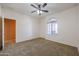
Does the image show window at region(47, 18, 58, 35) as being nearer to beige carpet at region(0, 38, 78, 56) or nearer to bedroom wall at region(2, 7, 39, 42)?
bedroom wall at region(2, 7, 39, 42)

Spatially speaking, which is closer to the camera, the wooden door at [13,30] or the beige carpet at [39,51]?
the beige carpet at [39,51]

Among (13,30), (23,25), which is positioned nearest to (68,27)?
(23,25)

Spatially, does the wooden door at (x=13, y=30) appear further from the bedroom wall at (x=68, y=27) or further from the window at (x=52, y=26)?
the bedroom wall at (x=68, y=27)

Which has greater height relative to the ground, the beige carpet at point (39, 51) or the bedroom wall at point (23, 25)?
the bedroom wall at point (23, 25)

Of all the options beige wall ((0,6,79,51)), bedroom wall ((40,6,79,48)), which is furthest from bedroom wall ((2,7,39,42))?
bedroom wall ((40,6,79,48))

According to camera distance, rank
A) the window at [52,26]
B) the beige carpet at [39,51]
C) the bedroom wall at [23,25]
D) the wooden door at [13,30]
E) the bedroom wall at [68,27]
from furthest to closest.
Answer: the window at [52,26] < the wooden door at [13,30] < the bedroom wall at [23,25] < the bedroom wall at [68,27] < the beige carpet at [39,51]

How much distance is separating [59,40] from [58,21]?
134cm

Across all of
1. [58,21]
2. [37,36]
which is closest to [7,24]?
[37,36]

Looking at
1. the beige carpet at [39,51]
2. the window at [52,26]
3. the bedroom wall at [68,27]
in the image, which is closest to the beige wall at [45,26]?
the bedroom wall at [68,27]

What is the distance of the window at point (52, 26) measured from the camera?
17.0 feet

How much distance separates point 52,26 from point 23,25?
2.29m

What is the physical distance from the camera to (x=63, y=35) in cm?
452

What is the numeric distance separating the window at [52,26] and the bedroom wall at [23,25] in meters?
1.52

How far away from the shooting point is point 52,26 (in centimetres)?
558
